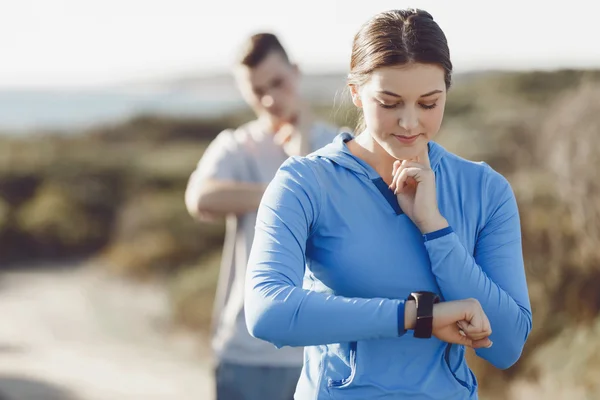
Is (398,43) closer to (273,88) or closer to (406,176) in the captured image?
(406,176)

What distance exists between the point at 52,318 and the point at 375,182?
9122 mm

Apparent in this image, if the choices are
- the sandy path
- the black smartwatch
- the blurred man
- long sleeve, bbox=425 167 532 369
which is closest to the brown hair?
long sleeve, bbox=425 167 532 369

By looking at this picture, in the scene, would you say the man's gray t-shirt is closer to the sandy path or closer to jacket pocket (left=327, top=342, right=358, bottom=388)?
jacket pocket (left=327, top=342, right=358, bottom=388)

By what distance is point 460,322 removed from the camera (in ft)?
5.70

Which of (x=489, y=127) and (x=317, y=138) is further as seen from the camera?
(x=489, y=127)

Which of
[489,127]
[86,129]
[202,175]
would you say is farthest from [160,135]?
[202,175]

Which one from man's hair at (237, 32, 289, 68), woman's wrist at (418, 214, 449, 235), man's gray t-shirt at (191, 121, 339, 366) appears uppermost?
man's hair at (237, 32, 289, 68)

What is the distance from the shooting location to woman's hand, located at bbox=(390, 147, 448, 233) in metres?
1.77

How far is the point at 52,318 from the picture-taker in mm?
10461

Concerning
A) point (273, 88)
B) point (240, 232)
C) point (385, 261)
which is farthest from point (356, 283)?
point (273, 88)

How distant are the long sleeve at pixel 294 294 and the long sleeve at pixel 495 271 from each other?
0.13m

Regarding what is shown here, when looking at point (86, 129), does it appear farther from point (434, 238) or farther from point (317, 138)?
point (434, 238)

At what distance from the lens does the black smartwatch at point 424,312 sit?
1694 millimetres

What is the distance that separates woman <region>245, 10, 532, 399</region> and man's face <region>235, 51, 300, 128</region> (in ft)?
4.40
